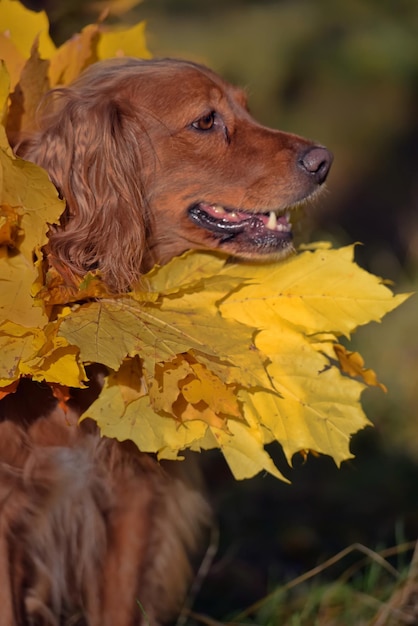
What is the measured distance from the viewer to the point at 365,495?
4082mm

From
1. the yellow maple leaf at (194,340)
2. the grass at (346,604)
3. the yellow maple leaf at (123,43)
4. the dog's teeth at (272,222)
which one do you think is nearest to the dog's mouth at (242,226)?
the dog's teeth at (272,222)

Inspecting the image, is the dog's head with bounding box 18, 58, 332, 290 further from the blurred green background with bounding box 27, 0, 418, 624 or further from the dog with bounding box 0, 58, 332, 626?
the blurred green background with bounding box 27, 0, 418, 624

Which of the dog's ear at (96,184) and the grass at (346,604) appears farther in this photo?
the grass at (346,604)

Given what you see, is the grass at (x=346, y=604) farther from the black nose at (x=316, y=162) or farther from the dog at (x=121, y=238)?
the black nose at (x=316, y=162)

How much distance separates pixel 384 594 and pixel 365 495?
3.51ft

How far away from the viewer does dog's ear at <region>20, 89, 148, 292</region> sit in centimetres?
236

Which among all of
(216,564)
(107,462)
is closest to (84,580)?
(107,462)

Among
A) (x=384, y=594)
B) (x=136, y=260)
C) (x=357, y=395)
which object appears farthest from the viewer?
(x=384, y=594)

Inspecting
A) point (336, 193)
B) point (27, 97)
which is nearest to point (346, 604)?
point (27, 97)

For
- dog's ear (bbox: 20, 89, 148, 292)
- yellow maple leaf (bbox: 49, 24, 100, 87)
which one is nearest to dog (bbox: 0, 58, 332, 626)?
dog's ear (bbox: 20, 89, 148, 292)

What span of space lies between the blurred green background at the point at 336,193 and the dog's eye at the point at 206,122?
19.9 inches

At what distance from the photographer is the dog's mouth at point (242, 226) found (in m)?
2.53

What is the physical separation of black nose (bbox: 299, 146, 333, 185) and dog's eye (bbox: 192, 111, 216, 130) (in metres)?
0.28

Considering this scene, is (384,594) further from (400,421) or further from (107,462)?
(400,421)
